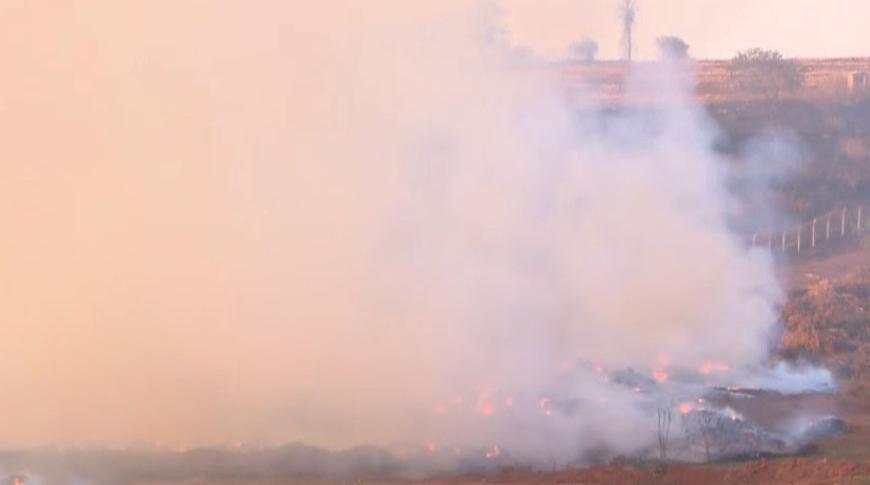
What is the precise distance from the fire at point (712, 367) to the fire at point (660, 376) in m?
0.88

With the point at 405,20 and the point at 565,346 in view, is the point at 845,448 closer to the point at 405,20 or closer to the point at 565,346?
the point at 565,346

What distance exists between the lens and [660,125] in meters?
33.6

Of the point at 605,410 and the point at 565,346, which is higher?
the point at 565,346

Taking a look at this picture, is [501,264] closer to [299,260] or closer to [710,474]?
[299,260]

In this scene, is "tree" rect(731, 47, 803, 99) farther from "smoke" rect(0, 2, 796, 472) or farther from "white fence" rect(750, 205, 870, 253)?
"smoke" rect(0, 2, 796, 472)

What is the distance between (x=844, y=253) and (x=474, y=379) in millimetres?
19340

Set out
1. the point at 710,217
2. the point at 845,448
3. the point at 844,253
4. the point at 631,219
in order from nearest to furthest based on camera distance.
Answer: the point at 845,448 → the point at 631,219 → the point at 710,217 → the point at 844,253

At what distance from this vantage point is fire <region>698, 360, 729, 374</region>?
81.1 feet

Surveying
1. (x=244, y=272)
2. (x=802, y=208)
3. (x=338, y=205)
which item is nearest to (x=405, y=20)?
(x=338, y=205)

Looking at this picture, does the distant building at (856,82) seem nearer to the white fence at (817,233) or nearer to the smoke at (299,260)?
the white fence at (817,233)

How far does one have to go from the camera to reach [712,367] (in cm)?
2497

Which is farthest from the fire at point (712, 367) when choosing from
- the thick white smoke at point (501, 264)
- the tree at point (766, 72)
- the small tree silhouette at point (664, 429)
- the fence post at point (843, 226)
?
the tree at point (766, 72)

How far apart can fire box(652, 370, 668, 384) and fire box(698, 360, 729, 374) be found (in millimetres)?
877

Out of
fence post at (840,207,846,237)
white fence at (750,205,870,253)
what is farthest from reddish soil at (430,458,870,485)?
fence post at (840,207,846,237)
